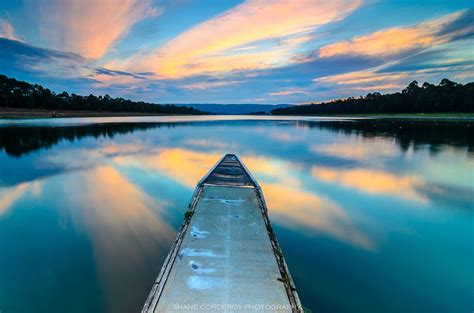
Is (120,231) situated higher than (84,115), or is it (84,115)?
(84,115)

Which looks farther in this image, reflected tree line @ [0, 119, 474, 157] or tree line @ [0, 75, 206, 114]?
tree line @ [0, 75, 206, 114]

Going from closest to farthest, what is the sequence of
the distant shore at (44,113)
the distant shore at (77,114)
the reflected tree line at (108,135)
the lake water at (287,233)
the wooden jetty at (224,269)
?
1. the wooden jetty at (224,269)
2. the lake water at (287,233)
3. the reflected tree line at (108,135)
4. the distant shore at (44,113)
5. the distant shore at (77,114)

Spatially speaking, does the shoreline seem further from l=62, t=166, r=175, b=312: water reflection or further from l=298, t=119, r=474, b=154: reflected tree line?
l=62, t=166, r=175, b=312: water reflection

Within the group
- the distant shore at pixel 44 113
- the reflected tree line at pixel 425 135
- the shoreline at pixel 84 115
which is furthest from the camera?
the shoreline at pixel 84 115

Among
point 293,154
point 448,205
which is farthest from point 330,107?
point 448,205

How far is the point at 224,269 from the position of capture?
3812 mm

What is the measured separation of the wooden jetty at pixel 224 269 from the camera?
3166 mm

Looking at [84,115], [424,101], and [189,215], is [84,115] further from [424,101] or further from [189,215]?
[424,101]

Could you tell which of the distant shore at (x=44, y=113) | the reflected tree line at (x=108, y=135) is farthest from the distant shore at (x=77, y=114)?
the reflected tree line at (x=108, y=135)

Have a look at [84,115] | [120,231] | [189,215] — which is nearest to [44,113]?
[84,115]

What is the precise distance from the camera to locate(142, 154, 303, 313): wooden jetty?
3166mm

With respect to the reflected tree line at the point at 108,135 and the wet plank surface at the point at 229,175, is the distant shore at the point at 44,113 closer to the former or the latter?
the reflected tree line at the point at 108,135

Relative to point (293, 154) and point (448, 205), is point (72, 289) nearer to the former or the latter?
point (448, 205)

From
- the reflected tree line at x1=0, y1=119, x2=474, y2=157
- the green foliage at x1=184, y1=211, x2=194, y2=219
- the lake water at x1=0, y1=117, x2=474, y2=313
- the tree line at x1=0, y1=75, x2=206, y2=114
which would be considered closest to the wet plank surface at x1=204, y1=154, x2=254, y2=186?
the lake water at x1=0, y1=117, x2=474, y2=313
